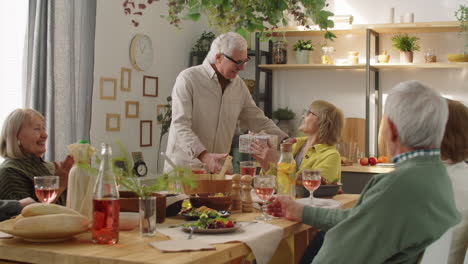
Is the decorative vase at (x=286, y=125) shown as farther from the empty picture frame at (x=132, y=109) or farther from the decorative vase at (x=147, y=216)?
the decorative vase at (x=147, y=216)

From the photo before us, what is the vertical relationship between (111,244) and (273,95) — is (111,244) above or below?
below

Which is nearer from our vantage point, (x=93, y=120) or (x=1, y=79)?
(x=1, y=79)

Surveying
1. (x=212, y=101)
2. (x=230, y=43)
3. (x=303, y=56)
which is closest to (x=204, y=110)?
(x=212, y=101)

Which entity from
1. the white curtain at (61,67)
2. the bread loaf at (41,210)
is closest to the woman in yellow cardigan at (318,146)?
the bread loaf at (41,210)

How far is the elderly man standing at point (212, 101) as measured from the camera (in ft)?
12.2

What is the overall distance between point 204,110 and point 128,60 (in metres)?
1.92

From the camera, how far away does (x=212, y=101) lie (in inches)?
155

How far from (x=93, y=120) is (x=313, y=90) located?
86.6 inches

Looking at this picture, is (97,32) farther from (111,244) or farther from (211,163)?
(111,244)

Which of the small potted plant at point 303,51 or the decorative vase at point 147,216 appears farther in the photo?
the small potted plant at point 303,51

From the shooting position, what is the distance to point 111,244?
6.10ft

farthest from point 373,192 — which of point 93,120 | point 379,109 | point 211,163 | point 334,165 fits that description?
point 379,109

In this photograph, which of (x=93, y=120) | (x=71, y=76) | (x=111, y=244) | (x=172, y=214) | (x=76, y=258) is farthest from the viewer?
(x=93, y=120)

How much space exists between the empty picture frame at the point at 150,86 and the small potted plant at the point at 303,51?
1.37 m
